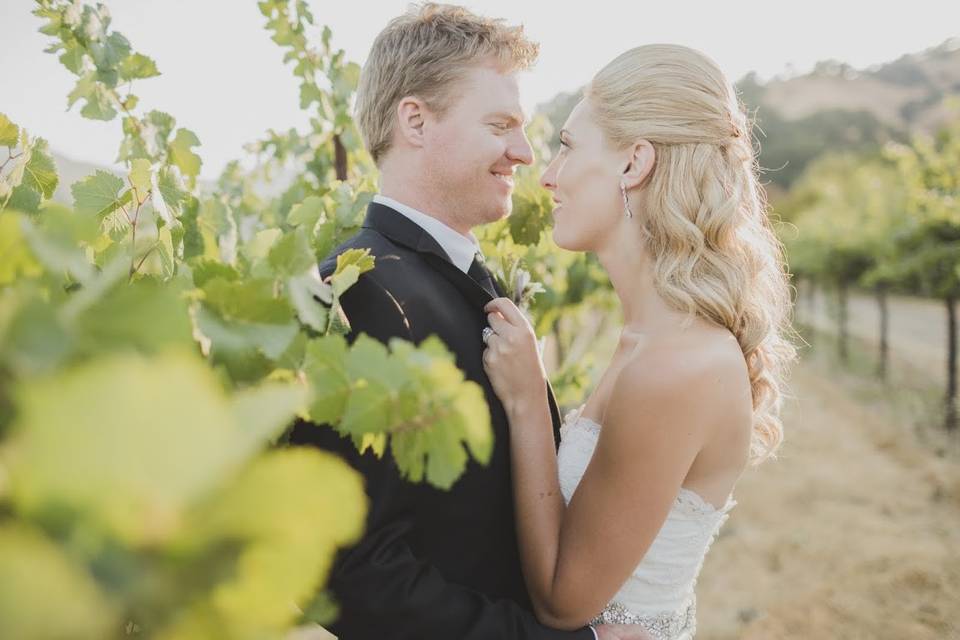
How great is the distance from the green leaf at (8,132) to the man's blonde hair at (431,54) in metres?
1.38

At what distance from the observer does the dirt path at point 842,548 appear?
618cm

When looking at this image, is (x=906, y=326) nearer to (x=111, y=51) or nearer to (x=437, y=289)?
(x=437, y=289)

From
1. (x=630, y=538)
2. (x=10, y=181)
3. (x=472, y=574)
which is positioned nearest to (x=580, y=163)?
(x=630, y=538)

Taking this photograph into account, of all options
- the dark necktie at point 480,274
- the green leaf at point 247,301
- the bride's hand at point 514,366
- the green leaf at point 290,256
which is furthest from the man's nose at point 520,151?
the green leaf at point 247,301

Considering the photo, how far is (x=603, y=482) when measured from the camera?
6.58 feet

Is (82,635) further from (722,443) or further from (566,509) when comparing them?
(722,443)

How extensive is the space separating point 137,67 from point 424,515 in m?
1.52

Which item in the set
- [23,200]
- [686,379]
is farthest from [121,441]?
[686,379]

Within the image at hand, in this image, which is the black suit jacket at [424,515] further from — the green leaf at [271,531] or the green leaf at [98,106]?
the green leaf at [271,531]

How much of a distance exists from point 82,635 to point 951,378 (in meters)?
14.3

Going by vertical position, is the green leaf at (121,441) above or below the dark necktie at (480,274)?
above

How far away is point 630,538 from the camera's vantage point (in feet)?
6.54

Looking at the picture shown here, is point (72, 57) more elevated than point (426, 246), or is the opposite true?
point (72, 57)

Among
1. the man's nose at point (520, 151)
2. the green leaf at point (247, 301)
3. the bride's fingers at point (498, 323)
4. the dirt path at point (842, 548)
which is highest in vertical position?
the green leaf at point (247, 301)
